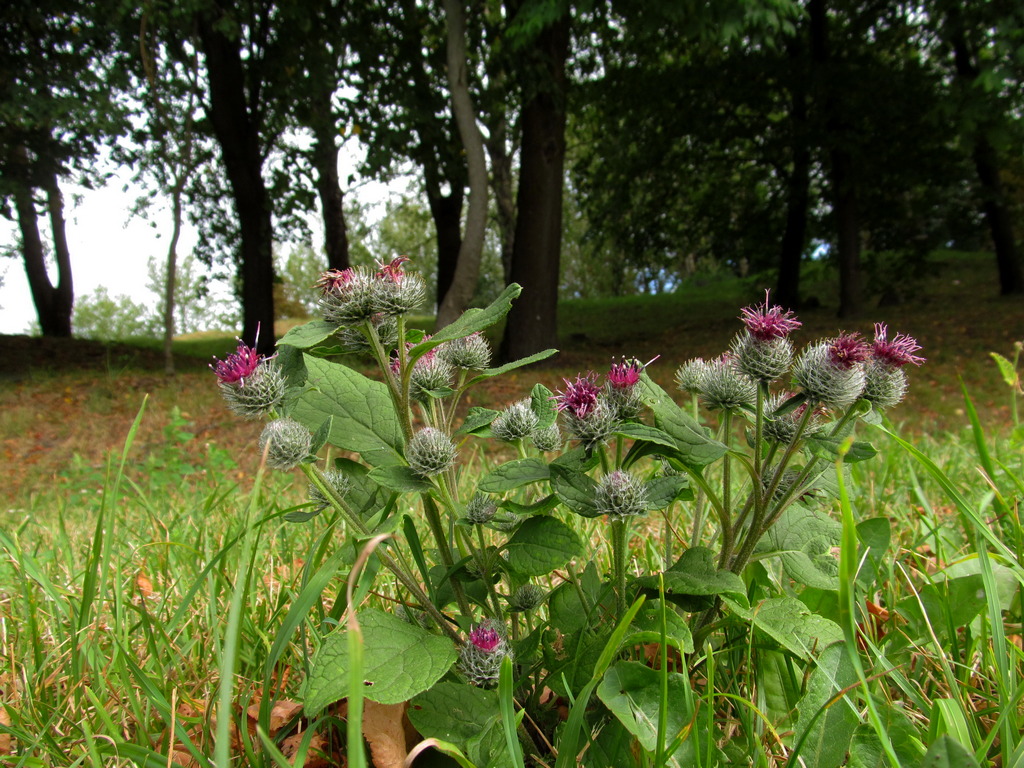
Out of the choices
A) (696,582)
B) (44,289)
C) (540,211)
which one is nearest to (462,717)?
(696,582)

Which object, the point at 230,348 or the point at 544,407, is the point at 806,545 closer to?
the point at 544,407

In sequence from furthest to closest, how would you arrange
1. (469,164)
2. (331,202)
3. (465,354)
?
(331,202) → (469,164) → (465,354)

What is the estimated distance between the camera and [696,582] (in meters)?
1.05

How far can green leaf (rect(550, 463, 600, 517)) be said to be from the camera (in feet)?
3.43

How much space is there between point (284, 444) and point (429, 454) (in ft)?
0.70

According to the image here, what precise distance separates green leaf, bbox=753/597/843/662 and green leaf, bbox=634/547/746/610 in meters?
0.07

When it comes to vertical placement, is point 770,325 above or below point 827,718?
above

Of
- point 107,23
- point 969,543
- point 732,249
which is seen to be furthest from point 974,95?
point 107,23

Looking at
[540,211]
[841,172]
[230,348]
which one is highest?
[841,172]

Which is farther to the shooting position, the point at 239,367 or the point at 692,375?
the point at 692,375

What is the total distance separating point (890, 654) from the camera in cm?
142

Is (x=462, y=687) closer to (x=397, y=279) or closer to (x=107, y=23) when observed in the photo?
(x=397, y=279)

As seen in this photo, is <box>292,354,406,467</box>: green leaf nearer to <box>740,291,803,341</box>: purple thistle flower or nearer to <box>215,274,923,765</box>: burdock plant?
<box>215,274,923,765</box>: burdock plant

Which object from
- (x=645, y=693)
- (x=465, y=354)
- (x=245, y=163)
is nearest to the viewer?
(x=645, y=693)
